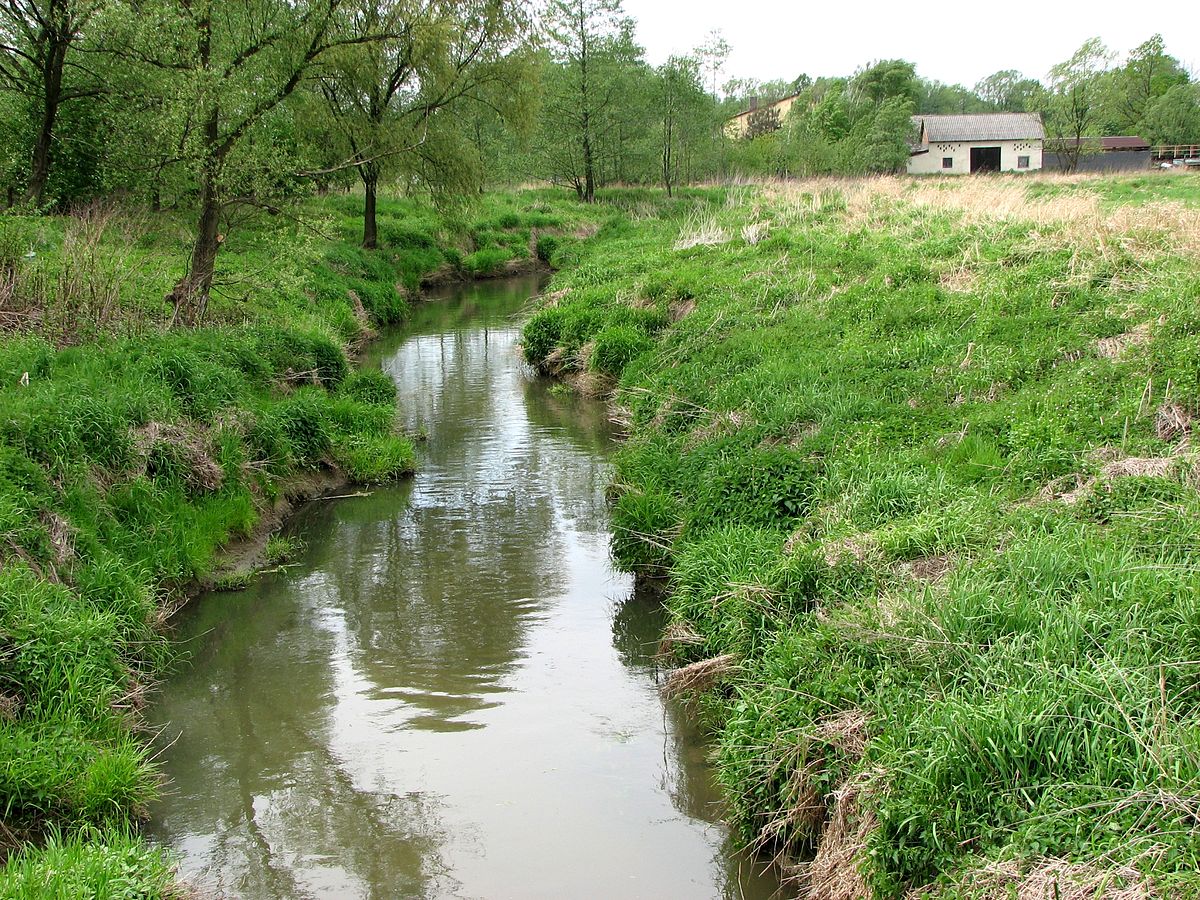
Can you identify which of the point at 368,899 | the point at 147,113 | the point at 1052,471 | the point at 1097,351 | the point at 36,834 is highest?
the point at 147,113

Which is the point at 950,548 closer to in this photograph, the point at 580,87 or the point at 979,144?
the point at 580,87

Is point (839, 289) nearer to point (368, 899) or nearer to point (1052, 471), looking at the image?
point (1052, 471)

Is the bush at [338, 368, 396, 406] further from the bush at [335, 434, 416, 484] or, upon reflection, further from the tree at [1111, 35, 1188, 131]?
the tree at [1111, 35, 1188, 131]

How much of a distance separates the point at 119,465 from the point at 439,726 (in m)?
4.26

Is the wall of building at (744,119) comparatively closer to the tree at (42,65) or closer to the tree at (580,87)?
the tree at (580,87)

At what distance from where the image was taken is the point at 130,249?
530 inches

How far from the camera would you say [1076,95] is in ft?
194

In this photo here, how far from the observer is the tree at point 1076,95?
5881cm

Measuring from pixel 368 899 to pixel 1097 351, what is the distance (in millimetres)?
7739

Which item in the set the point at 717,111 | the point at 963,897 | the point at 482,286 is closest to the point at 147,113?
the point at 963,897

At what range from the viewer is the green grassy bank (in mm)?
5082

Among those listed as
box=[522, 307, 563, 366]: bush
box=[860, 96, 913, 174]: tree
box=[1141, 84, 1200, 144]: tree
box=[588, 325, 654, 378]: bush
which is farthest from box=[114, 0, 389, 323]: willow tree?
box=[1141, 84, 1200, 144]: tree

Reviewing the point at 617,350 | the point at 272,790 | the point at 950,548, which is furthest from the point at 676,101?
the point at 272,790

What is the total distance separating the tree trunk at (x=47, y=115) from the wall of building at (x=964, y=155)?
58584mm
